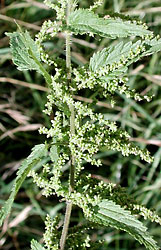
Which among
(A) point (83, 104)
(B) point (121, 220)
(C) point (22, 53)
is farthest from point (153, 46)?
(B) point (121, 220)

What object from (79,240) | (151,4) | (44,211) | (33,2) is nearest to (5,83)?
(33,2)

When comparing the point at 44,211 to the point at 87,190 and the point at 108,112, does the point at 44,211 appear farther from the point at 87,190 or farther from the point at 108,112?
the point at 87,190

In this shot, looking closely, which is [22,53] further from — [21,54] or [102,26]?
[102,26]

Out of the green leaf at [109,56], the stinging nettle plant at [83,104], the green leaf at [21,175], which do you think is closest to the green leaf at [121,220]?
the stinging nettle plant at [83,104]

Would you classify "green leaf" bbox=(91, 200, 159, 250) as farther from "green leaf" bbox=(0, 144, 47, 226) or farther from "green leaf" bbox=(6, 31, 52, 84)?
"green leaf" bbox=(6, 31, 52, 84)

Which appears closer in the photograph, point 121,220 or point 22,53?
point 121,220
